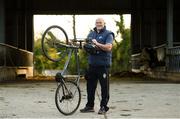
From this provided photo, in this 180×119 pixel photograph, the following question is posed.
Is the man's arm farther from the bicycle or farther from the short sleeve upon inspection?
the bicycle

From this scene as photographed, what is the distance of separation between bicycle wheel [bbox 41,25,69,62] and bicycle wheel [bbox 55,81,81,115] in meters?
0.47

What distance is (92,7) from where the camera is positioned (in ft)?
115

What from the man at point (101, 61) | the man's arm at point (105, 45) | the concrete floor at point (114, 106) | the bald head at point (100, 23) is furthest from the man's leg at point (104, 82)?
the bald head at point (100, 23)

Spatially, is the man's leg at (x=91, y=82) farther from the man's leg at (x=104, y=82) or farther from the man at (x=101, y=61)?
the man's leg at (x=104, y=82)

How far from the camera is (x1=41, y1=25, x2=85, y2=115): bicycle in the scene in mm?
8672

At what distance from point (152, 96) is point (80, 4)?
75.8ft

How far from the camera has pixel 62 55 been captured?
8.86 meters

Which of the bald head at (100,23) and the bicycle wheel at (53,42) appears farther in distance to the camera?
the bald head at (100,23)

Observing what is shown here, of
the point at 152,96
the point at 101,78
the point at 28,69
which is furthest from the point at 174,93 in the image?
the point at 28,69

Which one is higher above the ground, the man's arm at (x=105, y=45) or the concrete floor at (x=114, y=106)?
the man's arm at (x=105, y=45)

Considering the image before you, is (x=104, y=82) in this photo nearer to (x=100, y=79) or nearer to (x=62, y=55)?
(x=100, y=79)

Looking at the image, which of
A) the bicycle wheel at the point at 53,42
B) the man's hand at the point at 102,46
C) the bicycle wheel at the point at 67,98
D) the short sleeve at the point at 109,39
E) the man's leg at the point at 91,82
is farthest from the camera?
the man's leg at the point at 91,82

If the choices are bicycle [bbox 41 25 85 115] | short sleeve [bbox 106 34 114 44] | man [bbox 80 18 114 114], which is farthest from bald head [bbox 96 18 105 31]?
→ bicycle [bbox 41 25 85 115]

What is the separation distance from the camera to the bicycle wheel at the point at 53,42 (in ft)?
Answer: 28.3
